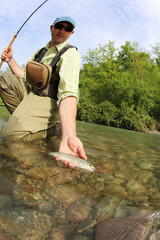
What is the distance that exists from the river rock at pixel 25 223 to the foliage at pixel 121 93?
76.1 feet

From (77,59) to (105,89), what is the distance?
2850cm

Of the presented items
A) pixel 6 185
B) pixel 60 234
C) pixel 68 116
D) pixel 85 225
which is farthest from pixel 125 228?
pixel 68 116

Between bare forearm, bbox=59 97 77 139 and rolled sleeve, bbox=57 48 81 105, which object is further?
rolled sleeve, bbox=57 48 81 105

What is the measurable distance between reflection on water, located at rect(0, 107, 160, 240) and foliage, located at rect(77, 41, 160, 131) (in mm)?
22292

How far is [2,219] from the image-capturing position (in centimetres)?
111

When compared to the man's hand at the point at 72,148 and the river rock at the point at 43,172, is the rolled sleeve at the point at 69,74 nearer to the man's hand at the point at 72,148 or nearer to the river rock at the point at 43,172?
the man's hand at the point at 72,148

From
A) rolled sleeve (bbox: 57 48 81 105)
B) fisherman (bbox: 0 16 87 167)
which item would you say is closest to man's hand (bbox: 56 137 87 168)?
fisherman (bbox: 0 16 87 167)

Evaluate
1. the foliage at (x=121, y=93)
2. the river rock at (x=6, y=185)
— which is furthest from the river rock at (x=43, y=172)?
the foliage at (x=121, y=93)

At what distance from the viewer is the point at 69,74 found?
2.71 meters

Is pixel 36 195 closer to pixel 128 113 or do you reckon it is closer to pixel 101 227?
pixel 101 227

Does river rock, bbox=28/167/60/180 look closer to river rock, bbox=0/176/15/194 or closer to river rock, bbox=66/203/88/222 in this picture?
river rock, bbox=0/176/15/194

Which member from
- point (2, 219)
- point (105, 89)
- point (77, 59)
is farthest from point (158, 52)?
point (2, 219)

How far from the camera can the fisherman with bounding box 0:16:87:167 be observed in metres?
2.21

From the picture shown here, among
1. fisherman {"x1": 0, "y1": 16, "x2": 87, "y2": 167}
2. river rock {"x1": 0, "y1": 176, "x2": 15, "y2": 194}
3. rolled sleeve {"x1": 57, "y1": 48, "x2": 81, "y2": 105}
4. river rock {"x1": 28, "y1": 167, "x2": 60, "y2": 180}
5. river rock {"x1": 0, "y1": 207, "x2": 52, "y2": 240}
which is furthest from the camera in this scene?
rolled sleeve {"x1": 57, "y1": 48, "x2": 81, "y2": 105}
